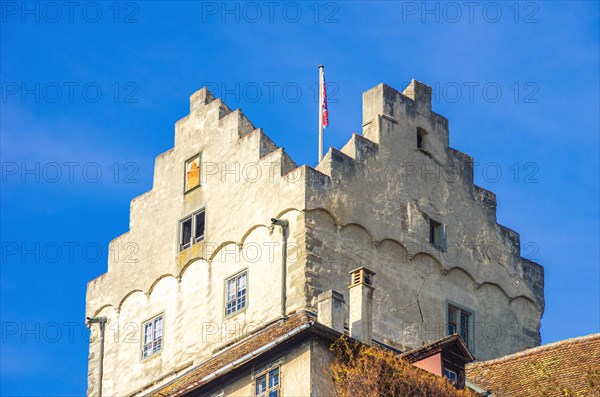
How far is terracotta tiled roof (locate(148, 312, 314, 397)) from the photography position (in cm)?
5116

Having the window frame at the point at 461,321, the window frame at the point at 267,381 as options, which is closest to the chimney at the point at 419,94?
the window frame at the point at 461,321

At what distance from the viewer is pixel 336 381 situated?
Result: 49.6 metres

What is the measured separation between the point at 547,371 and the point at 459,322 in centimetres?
749

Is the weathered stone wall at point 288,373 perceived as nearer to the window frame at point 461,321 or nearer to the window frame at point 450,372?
the window frame at point 450,372

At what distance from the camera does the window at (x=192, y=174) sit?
6206 cm

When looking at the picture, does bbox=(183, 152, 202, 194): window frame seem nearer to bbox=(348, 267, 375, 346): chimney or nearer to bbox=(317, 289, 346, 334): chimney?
bbox=(348, 267, 375, 346): chimney

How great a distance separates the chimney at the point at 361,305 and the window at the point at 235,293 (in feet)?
17.9

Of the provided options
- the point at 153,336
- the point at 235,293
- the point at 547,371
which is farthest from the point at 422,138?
the point at 547,371

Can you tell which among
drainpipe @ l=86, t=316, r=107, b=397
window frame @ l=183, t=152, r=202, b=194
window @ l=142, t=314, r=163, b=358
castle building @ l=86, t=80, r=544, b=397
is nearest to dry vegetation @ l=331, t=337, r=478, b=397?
castle building @ l=86, t=80, r=544, b=397

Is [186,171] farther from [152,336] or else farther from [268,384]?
[268,384]

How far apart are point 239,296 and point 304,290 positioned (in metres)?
3.14

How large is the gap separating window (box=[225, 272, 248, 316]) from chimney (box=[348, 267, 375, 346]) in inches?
215

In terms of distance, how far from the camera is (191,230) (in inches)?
2422

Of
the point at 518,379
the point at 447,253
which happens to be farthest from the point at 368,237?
the point at 518,379
